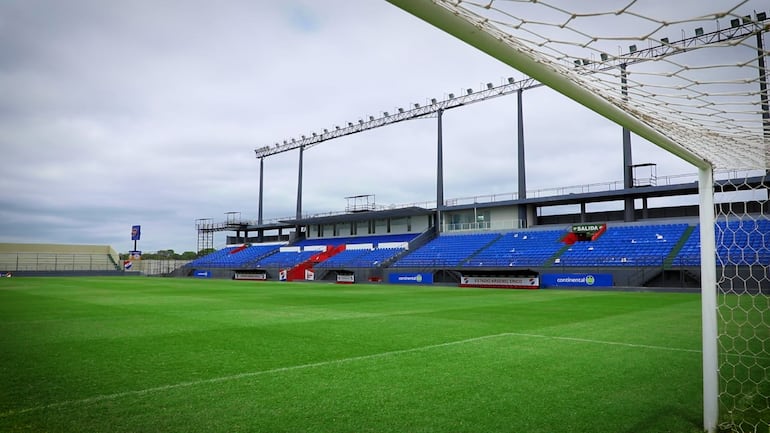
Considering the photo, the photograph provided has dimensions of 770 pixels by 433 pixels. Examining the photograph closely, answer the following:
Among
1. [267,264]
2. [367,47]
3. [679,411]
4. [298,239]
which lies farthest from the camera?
[298,239]

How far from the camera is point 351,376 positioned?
5.75 m

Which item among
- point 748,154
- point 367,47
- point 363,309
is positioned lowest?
point 363,309

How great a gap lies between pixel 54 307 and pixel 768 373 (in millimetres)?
17079

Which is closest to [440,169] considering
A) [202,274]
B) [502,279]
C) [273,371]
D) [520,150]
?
[520,150]

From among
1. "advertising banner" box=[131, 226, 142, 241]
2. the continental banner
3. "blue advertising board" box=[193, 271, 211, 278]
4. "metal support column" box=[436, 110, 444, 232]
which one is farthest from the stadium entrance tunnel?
"advertising banner" box=[131, 226, 142, 241]

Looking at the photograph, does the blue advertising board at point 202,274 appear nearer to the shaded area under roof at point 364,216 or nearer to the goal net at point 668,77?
the shaded area under roof at point 364,216

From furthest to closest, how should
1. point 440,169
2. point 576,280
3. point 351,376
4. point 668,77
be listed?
point 440,169 → point 576,280 → point 351,376 → point 668,77

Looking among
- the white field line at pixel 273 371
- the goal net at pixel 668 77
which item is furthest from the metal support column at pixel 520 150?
the goal net at pixel 668 77

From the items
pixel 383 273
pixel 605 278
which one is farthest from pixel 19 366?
pixel 383 273

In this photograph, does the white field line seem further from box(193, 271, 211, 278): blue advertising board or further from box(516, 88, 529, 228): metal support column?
box(193, 271, 211, 278): blue advertising board

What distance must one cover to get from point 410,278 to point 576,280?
36.4 feet

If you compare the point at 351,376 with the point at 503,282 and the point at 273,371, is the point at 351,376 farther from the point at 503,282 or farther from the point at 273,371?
the point at 503,282

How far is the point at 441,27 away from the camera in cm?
284

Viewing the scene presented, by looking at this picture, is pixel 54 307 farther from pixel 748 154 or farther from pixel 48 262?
pixel 48 262
